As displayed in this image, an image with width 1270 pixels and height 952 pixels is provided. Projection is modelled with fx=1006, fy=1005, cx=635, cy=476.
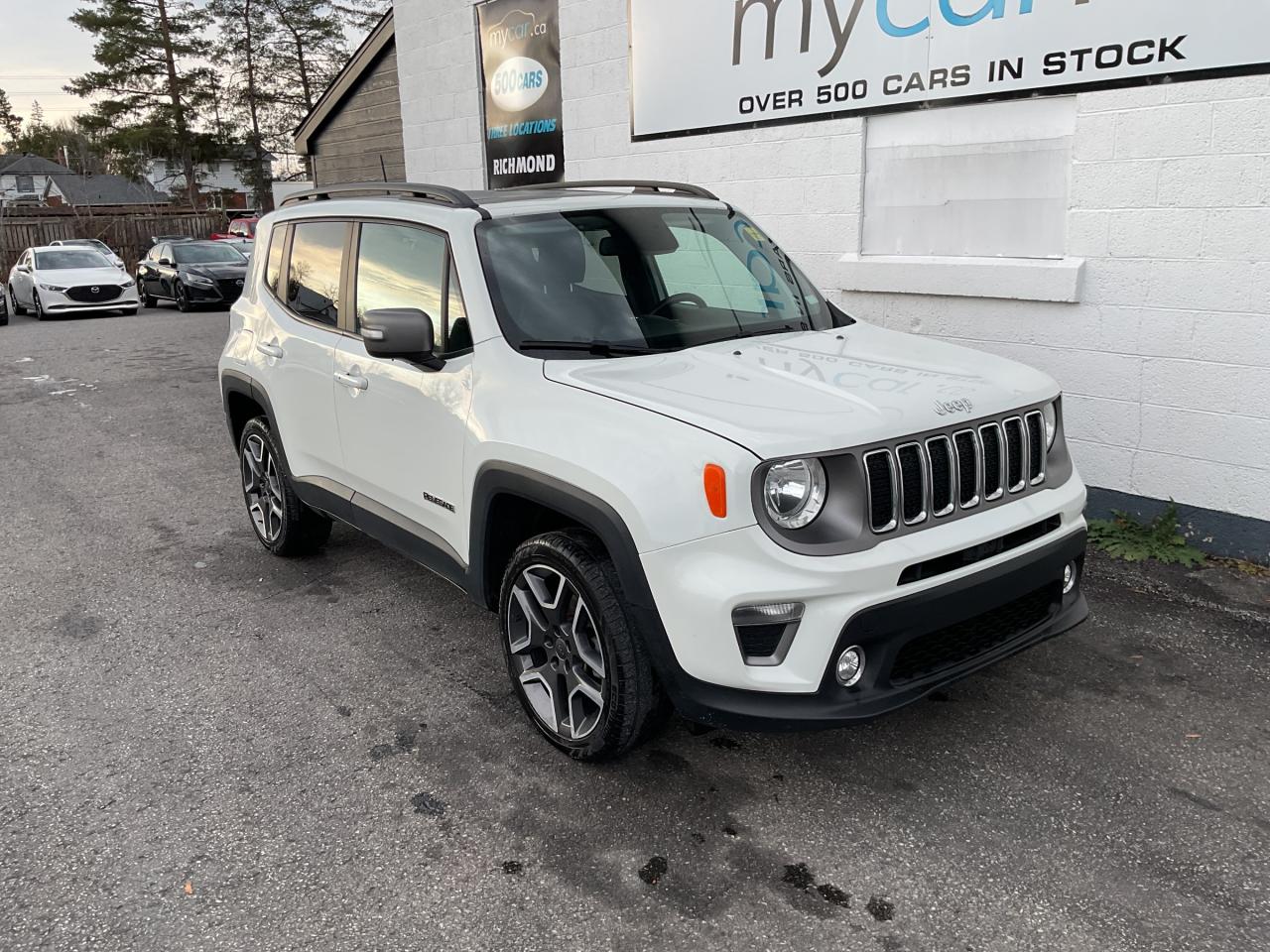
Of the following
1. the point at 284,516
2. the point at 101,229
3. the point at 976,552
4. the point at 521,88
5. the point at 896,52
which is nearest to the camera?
the point at 976,552

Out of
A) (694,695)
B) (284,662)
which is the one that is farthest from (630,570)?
(284,662)

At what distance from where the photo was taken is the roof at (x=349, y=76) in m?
11.7

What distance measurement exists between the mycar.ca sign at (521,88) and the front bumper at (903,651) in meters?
6.93

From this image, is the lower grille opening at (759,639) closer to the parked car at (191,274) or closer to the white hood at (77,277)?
the parked car at (191,274)

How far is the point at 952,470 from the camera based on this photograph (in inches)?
119

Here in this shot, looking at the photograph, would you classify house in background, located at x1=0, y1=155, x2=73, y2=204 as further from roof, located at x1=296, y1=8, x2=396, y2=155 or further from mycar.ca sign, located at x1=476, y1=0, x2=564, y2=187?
mycar.ca sign, located at x1=476, y1=0, x2=564, y2=187

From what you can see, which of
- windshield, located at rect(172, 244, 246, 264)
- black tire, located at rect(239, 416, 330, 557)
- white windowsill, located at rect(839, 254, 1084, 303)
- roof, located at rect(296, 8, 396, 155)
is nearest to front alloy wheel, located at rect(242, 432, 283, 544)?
black tire, located at rect(239, 416, 330, 557)

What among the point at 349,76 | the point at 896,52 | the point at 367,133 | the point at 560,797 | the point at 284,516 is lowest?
the point at 560,797

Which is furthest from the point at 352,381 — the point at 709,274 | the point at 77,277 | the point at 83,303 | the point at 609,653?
the point at 77,277

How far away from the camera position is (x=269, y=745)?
360 cm

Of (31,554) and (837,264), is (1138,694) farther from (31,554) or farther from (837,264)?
(31,554)

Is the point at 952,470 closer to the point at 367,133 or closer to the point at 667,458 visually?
the point at 667,458

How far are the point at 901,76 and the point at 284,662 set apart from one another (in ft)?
15.8

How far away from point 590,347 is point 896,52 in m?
3.72
